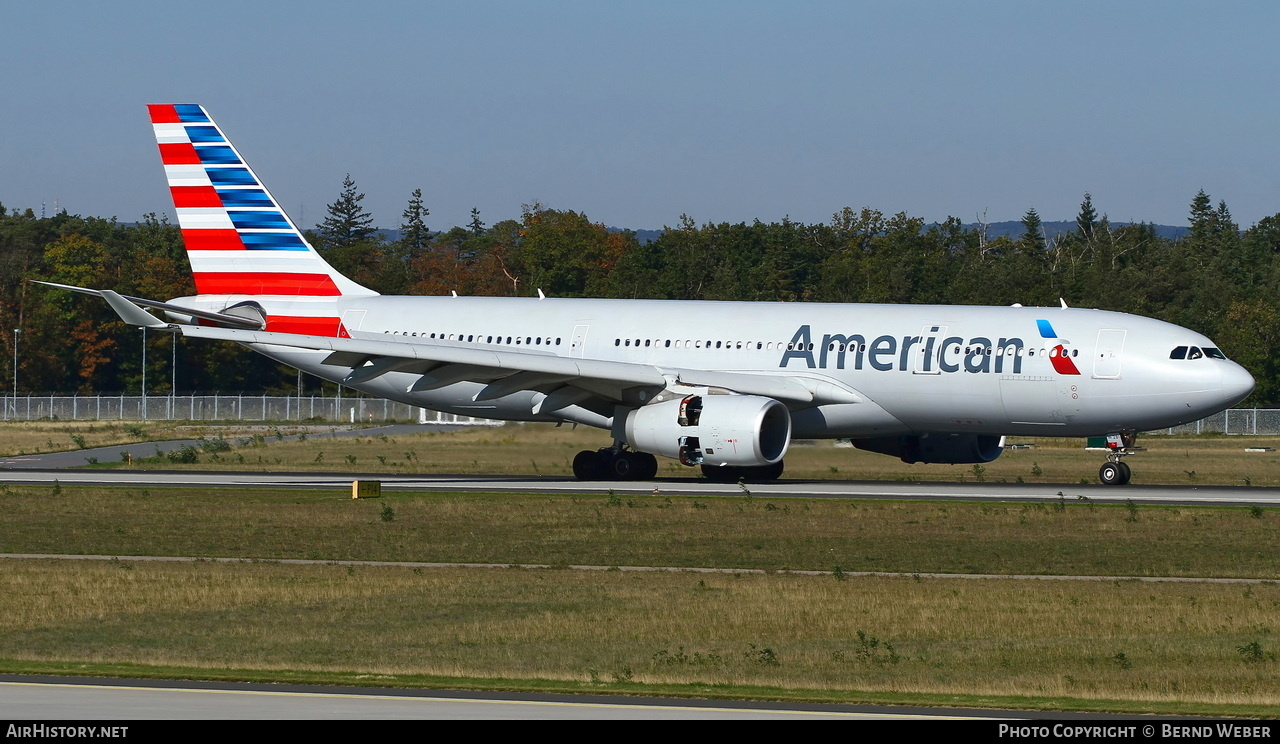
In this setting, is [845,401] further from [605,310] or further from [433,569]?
[433,569]

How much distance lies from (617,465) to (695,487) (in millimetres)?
2525

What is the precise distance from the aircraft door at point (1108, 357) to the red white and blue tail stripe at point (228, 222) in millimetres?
18485

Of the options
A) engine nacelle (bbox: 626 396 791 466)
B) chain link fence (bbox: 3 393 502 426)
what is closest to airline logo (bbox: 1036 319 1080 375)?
engine nacelle (bbox: 626 396 791 466)

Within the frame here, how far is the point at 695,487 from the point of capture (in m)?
34.8

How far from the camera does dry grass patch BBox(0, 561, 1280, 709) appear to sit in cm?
1455

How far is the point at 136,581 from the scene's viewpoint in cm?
2056

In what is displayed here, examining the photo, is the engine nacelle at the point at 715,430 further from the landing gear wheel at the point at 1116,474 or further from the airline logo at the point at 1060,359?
the landing gear wheel at the point at 1116,474

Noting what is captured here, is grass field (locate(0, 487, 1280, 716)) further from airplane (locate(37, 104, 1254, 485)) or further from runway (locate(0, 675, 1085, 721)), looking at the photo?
airplane (locate(37, 104, 1254, 485))

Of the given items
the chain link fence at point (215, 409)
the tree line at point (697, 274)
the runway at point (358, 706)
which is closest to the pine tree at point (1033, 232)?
the tree line at point (697, 274)

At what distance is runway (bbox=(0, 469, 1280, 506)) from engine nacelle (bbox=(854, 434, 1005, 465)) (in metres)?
0.78

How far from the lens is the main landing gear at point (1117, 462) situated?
115 feet

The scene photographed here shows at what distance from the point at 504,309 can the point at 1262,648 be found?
2587 cm

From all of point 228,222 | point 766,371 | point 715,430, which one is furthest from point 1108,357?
point 228,222
